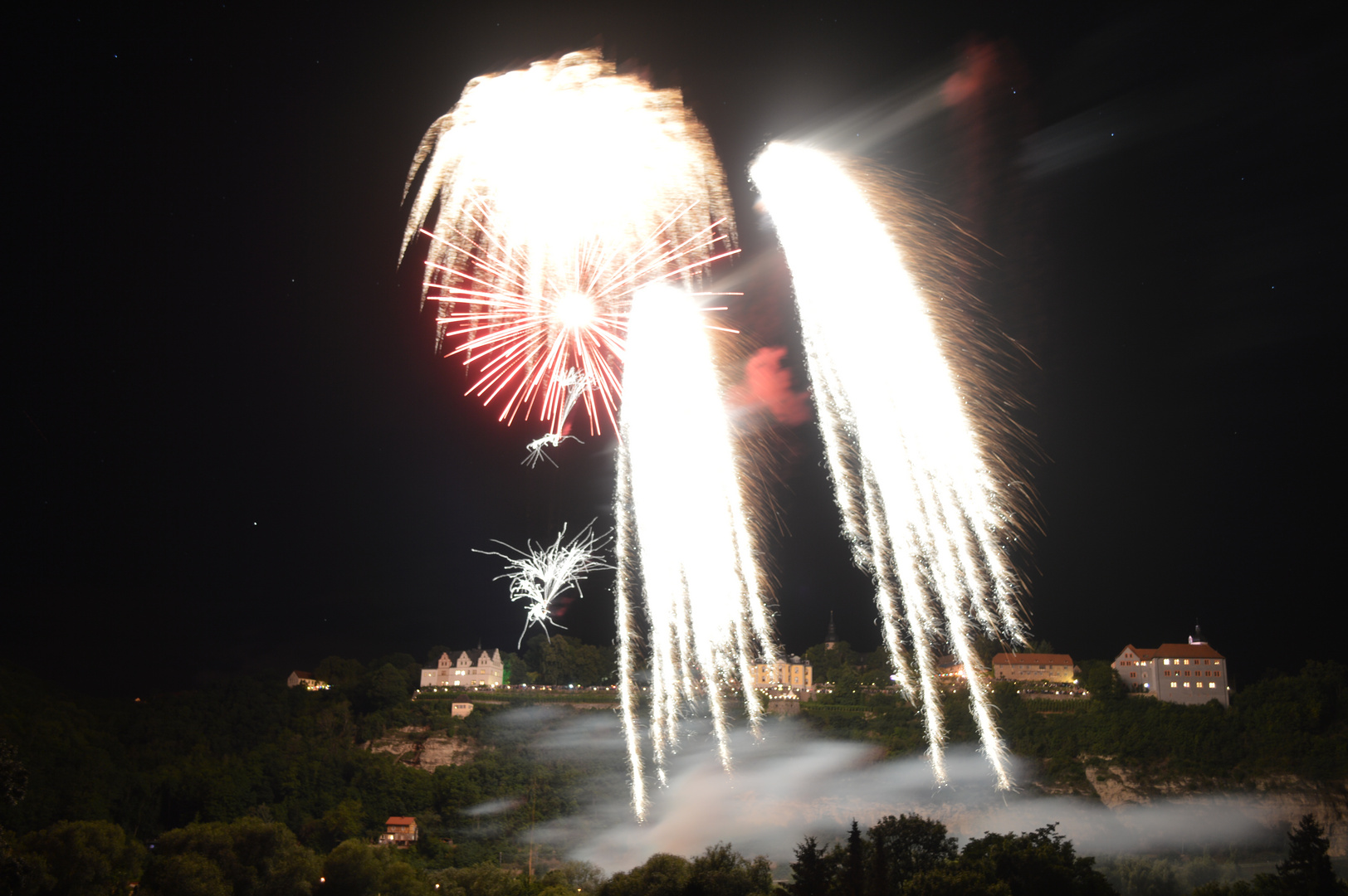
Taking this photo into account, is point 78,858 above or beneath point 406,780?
beneath

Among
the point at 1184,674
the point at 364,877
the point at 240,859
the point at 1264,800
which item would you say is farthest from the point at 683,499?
the point at 1184,674

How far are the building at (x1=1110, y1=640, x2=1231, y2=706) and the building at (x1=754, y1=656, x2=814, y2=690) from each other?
49.6 ft

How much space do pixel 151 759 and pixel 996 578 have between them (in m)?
34.5

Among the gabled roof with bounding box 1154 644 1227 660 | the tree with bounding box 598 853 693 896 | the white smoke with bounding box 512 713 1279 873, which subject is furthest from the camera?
the gabled roof with bounding box 1154 644 1227 660

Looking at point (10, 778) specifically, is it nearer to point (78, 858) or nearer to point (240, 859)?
point (78, 858)

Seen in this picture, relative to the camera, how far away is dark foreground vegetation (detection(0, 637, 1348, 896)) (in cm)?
2148

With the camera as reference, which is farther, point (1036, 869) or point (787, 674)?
point (787, 674)

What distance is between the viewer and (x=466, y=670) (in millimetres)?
49594

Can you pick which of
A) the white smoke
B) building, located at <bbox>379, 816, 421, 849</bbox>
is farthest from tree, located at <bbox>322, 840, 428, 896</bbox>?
the white smoke

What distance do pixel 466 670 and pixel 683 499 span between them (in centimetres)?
3533

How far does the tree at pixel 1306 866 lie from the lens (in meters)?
18.2

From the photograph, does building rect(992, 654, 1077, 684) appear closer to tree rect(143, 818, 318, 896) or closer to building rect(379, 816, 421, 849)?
building rect(379, 816, 421, 849)

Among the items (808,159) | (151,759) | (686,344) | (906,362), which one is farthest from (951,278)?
(151,759)

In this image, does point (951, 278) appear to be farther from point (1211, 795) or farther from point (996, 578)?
point (1211, 795)
